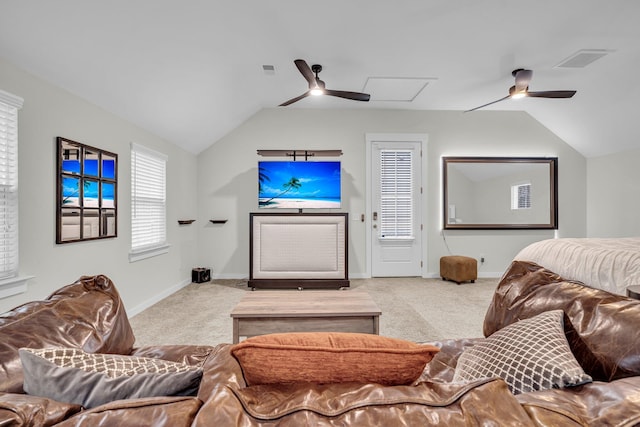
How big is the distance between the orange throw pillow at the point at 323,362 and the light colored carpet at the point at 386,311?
7.64 ft

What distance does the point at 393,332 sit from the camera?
9.71 ft

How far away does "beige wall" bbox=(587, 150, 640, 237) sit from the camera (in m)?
4.65

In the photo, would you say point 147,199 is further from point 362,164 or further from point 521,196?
point 521,196

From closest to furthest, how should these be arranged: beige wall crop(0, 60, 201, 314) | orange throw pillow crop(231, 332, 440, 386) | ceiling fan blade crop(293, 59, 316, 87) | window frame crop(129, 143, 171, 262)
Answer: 1. orange throw pillow crop(231, 332, 440, 386)
2. beige wall crop(0, 60, 201, 314)
3. ceiling fan blade crop(293, 59, 316, 87)
4. window frame crop(129, 143, 171, 262)

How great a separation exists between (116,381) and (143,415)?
252mm

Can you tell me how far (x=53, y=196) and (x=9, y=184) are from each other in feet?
1.15

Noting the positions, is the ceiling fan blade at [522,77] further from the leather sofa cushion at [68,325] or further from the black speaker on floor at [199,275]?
the black speaker on floor at [199,275]

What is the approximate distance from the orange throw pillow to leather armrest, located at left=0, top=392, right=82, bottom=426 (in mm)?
358

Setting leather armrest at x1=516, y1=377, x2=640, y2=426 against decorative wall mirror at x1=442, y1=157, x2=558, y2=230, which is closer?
leather armrest at x1=516, y1=377, x2=640, y2=426

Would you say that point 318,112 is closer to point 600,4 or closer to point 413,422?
point 600,4

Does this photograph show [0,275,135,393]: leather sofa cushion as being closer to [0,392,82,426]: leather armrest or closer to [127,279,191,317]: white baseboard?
[0,392,82,426]: leather armrest

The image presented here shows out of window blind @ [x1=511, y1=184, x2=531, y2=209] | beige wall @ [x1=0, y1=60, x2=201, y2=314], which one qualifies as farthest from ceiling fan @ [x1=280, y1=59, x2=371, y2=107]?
window blind @ [x1=511, y1=184, x2=531, y2=209]

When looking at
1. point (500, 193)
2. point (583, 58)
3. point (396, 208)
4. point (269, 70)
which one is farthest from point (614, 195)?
point (269, 70)

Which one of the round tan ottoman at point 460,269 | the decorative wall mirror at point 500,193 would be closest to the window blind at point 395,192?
the decorative wall mirror at point 500,193
